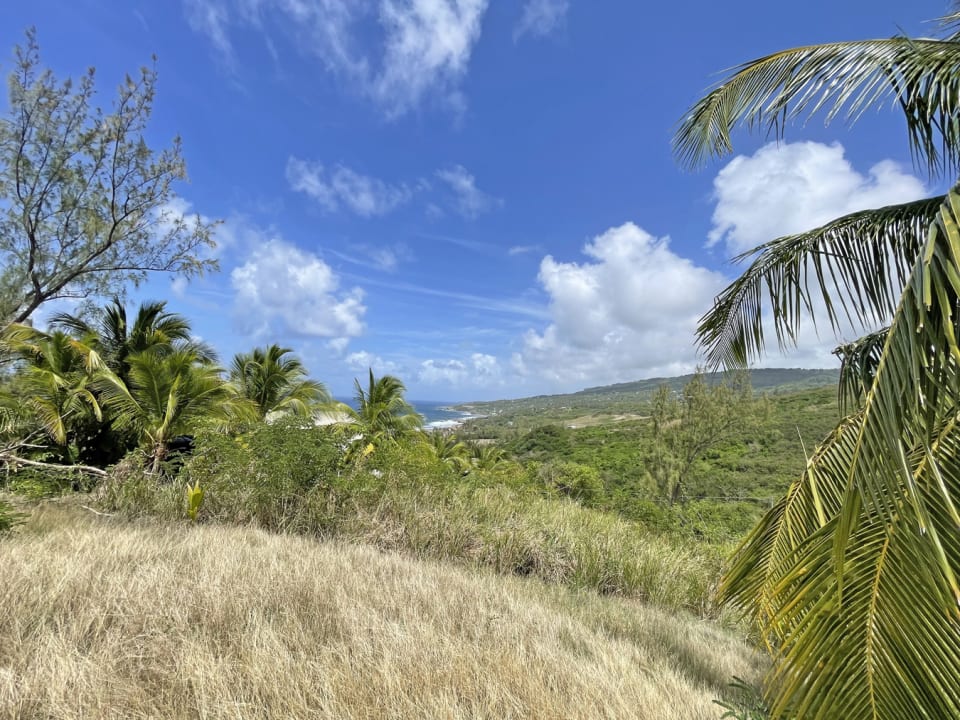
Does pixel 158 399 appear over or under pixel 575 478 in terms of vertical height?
over

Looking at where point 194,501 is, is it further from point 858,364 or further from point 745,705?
point 858,364

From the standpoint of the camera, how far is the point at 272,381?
678 inches

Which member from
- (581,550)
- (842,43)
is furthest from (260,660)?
(842,43)

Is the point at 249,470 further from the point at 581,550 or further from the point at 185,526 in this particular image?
the point at 581,550

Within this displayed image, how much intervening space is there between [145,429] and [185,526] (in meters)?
5.78

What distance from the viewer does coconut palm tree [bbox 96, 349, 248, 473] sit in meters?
9.42

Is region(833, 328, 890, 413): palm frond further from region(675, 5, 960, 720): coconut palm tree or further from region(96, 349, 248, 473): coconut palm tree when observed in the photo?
region(96, 349, 248, 473): coconut palm tree

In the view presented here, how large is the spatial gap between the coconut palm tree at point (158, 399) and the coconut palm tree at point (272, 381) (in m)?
6.00

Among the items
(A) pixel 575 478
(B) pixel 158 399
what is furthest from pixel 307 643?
(A) pixel 575 478

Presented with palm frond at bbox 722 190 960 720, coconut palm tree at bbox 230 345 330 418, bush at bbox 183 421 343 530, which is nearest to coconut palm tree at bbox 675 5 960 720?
palm frond at bbox 722 190 960 720

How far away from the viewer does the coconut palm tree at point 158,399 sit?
30.9 feet

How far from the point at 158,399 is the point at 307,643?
9413mm

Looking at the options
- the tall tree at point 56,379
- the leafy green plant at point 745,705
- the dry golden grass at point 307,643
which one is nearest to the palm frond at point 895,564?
the leafy green plant at point 745,705

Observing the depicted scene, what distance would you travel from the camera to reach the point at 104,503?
617 centimetres
